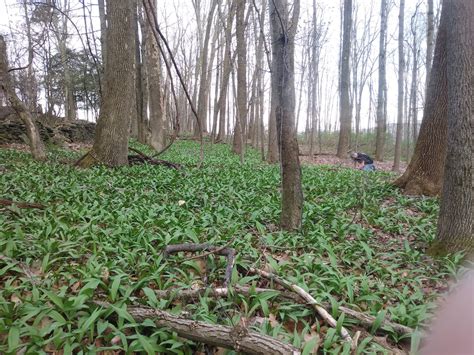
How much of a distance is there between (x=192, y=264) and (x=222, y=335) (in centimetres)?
103

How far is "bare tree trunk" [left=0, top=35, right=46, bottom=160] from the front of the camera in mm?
6375

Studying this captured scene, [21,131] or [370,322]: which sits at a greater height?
[21,131]

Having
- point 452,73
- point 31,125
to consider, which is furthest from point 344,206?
point 31,125

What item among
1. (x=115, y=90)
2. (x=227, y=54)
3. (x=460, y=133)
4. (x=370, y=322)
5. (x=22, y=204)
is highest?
(x=227, y=54)

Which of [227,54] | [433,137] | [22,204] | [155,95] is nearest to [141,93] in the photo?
[155,95]

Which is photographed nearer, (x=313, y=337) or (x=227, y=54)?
(x=313, y=337)

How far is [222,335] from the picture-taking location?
73.6 inches

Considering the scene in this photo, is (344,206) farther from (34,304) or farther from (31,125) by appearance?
(31,125)

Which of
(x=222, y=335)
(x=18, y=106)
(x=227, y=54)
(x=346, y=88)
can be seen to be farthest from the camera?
(x=346, y=88)

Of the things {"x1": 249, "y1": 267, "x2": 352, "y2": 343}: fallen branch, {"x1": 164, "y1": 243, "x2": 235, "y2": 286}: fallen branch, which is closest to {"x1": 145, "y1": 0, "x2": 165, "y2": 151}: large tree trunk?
{"x1": 164, "y1": 243, "x2": 235, "y2": 286}: fallen branch

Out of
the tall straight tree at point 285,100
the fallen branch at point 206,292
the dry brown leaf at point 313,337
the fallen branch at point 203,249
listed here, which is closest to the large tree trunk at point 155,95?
the tall straight tree at point 285,100

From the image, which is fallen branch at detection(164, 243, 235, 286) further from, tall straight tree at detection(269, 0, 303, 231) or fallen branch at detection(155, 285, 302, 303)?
tall straight tree at detection(269, 0, 303, 231)

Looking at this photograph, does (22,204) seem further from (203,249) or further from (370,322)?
(370,322)

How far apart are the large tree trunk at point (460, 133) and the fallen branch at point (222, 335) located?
243 cm
